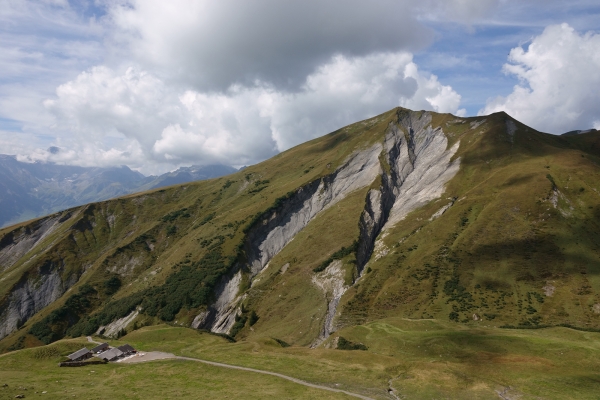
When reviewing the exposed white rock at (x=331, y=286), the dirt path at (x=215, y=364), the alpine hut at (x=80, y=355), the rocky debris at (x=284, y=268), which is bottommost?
the dirt path at (x=215, y=364)

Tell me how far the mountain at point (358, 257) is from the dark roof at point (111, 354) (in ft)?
145

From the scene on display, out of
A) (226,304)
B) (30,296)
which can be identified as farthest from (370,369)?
(30,296)

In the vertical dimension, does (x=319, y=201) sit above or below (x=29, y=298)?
above

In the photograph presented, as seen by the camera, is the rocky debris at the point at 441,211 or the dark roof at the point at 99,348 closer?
the dark roof at the point at 99,348

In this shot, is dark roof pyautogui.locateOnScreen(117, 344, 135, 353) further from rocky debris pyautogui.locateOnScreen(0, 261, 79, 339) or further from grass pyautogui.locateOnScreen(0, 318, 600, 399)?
rocky debris pyautogui.locateOnScreen(0, 261, 79, 339)

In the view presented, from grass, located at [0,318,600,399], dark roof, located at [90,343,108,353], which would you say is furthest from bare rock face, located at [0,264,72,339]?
dark roof, located at [90,343,108,353]

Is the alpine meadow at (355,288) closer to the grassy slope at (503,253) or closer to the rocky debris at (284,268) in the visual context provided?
the grassy slope at (503,253)

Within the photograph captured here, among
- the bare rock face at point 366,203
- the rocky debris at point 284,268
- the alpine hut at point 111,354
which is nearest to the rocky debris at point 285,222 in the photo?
the bare rock face at point 366,203

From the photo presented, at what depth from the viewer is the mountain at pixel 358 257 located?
325 feet

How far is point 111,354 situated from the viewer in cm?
6275

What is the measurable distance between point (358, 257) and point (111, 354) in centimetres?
9116

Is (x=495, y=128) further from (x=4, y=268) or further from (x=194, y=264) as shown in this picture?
(x=4, y=268)

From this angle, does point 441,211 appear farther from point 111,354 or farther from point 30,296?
point 30,296

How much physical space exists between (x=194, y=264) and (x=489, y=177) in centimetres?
13505
